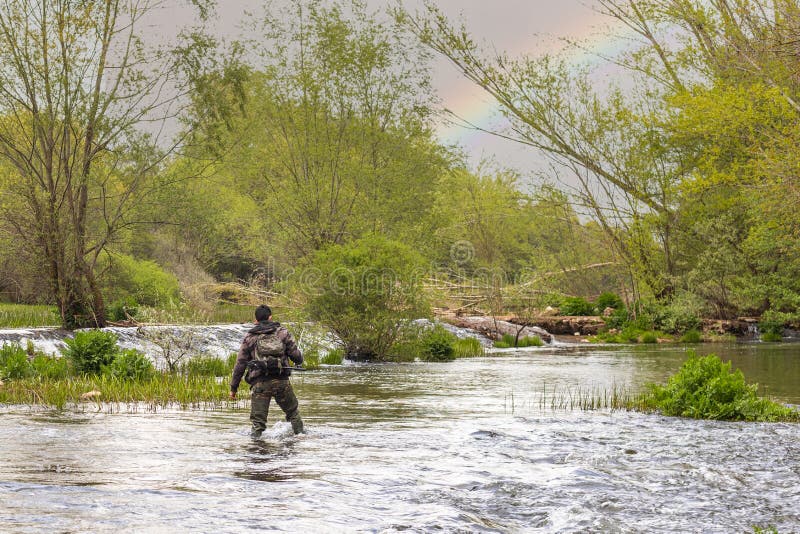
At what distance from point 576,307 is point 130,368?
2937cm

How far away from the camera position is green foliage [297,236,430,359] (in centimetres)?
2662

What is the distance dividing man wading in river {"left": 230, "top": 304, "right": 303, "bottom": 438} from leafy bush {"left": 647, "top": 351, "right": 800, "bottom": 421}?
701cm

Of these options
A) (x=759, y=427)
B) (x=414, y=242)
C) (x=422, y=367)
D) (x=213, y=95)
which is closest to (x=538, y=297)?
(x=414, y=242)

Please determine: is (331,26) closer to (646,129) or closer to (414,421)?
(646,129)

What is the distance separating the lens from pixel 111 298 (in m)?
35.3

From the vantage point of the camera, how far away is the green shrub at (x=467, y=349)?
30766 millimetres

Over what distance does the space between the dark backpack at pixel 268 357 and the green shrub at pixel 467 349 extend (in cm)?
1774

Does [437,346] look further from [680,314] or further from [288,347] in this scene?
[288,347]

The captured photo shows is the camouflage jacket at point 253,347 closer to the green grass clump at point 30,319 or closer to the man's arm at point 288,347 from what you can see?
the man's arm at point 288,347

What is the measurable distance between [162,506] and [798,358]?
80.6 feet

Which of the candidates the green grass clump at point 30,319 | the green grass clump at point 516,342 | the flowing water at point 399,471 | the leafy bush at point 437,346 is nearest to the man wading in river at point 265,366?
the flowing water at point 399,471

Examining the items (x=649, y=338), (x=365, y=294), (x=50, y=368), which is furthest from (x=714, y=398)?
(x=649, y=338)

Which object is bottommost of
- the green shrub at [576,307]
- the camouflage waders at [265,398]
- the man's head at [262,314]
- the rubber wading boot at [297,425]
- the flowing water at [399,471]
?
the flowing water at [399,471]

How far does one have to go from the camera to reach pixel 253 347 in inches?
498
